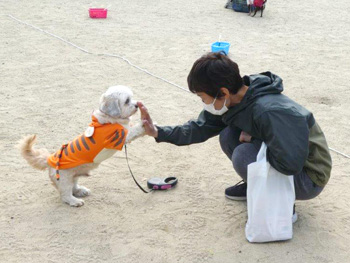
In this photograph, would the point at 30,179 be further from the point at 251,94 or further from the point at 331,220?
the point at 331,220

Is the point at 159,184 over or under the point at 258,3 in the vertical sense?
under

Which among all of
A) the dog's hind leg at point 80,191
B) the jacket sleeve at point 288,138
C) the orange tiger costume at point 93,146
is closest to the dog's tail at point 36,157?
the orange tiger costume at point 93,146

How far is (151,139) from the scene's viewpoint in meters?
4.48

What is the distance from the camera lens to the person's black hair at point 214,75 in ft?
9.14

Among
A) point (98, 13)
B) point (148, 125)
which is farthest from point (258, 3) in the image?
point (148, 125)

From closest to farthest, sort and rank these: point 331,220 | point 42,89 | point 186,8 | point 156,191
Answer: point 331,220
point 156,191
point 42,89
point 186,8

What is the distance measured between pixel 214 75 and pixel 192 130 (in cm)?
68

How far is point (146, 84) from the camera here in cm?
583

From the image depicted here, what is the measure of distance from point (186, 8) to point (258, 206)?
831 centimetres

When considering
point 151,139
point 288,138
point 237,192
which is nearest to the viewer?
point 288,138

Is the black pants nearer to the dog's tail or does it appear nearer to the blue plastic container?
the dog's tail

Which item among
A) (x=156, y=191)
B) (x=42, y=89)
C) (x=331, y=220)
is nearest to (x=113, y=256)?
(x=156, y=191)

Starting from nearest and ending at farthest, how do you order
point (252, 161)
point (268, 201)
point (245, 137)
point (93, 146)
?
1. point (268, 201)
2. point (252, 161)
3. point (245, 137)
4. point (93, 146)

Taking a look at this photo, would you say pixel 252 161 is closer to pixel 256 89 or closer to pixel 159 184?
pixel 256 89
